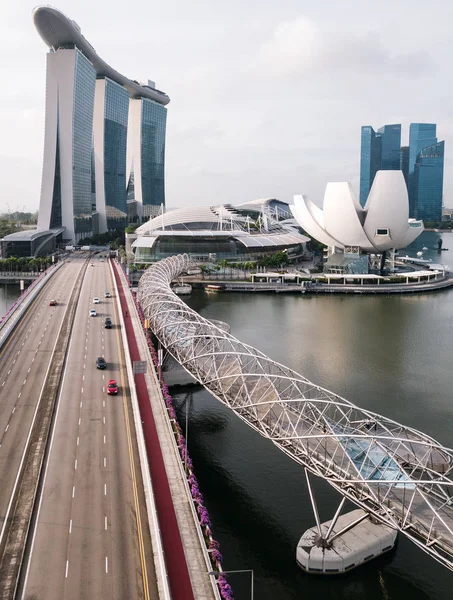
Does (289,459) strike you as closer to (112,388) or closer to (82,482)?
(112,388)

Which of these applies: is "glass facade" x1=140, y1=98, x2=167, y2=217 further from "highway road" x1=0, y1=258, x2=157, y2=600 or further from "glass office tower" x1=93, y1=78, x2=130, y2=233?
"highway road" x1=0, y1=258, x2=157, y2=600

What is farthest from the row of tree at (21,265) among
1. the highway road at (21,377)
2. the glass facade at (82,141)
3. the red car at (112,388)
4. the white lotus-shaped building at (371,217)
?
the red car at (112,388)

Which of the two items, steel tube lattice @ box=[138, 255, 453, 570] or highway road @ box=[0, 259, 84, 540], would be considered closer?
steel tube lattice @ box=[138, 255, 453, 570]

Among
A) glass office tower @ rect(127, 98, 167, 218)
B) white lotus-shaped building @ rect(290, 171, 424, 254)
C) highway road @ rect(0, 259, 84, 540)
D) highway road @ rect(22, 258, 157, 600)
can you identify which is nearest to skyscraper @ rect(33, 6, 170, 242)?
glass office tower @ rect(127, 98, 167, 218)

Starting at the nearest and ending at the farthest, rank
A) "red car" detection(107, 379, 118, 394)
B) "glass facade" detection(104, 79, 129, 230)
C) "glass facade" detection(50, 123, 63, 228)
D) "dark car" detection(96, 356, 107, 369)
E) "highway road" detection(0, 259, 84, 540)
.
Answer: "highway road" detection(0, 259, 84, 540), "red car" detection(107, 379, 118, 394), "dark car" detection(96, 356, 107, 369), "glass facade" detection(50, 123, 63, 228), "glass facade" detection(104, 79, 129, 230)

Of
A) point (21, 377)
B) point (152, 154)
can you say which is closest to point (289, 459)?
point (21, 377)
